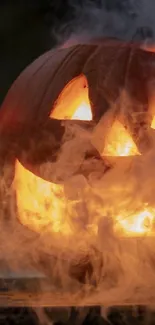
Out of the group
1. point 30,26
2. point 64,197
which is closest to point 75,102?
point 64,197

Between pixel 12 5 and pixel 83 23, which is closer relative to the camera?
pixel 83 23

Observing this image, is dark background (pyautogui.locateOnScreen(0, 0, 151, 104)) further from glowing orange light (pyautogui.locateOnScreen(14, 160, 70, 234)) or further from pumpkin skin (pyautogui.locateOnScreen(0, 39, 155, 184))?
glowing orange light (pyautogui.locateOnScreen(14, 160, 70, 234))

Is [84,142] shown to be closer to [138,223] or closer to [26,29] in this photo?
[138,223]

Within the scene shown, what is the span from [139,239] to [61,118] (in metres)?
0.27

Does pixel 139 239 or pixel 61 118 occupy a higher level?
pixel 61 118

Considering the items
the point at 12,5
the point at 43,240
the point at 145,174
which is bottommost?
the point at 43,240

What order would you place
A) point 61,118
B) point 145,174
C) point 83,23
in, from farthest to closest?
point 83,23, point 61,118, point 145,174

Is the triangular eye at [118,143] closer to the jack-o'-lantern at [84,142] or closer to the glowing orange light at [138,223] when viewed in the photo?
the jack-o'-lantern at [84,142]

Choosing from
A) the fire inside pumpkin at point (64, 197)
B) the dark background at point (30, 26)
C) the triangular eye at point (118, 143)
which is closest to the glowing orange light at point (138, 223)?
the fire inside pumpkin at point (64, 197)

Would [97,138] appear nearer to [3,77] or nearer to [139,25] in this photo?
[139,25]

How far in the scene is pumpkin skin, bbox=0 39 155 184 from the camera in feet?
3.37

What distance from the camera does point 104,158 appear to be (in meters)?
1.00

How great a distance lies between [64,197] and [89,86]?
0.68 feet

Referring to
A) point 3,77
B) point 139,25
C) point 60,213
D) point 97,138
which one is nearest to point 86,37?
point 139,25
